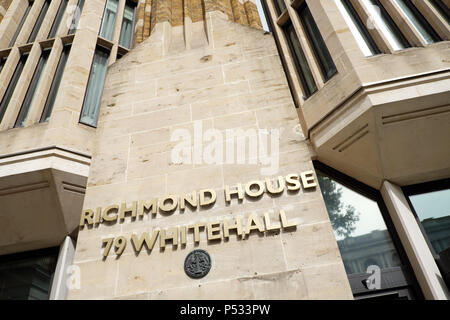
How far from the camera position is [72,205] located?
5.18m

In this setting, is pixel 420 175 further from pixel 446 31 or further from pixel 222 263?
pixel 222 263

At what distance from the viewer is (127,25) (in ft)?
29.2

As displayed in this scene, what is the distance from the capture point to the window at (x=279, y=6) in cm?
718

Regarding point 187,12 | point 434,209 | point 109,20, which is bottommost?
point 434,209

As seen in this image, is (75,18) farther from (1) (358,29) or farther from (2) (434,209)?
(2) (434,209)

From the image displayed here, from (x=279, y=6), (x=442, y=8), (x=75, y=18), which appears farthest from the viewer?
(x=75, y=18)

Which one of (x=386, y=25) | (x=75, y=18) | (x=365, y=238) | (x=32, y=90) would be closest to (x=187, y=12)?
(x=75, y=18)

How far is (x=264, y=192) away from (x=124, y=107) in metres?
3.31

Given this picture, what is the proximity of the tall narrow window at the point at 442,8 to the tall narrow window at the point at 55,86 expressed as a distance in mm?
7193

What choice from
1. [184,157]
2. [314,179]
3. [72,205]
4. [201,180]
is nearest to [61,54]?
[72,205]

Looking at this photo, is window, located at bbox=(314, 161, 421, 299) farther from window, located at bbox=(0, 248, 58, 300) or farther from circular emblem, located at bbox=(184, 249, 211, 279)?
window, located at bbox=(0, 248, 58, 300)

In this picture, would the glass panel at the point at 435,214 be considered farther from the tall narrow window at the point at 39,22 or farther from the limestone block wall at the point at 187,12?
the tall narrow window at the point at 39,22

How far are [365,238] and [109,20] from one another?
322 inches

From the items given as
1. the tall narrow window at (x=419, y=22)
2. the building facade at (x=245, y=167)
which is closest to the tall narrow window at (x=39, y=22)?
the building facade at (x=245, y=167)
